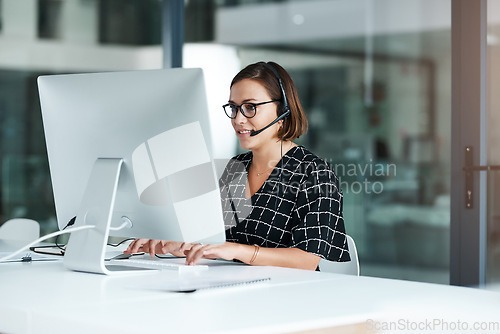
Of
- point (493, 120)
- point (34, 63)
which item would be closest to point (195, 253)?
point (493, 120)

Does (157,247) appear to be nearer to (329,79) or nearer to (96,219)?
(96,219)

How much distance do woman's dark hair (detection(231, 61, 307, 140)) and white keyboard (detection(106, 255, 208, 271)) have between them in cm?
70

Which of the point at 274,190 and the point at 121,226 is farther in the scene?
the point at 274,190

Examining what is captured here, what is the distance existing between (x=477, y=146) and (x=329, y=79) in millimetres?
2043

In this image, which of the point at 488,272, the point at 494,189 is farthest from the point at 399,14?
the point at 488,272

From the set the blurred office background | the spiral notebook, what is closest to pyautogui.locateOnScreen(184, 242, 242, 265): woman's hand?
the spiral notebook

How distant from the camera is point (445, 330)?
1359 millimetres

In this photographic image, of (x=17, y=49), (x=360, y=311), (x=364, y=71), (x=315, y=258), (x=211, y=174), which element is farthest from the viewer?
(x=17, y=49)

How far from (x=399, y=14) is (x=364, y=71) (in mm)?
608

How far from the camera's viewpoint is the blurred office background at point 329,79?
14.0ft

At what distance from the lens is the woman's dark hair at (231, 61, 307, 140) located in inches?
98.3

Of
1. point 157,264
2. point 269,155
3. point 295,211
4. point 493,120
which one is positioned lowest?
point 157,264

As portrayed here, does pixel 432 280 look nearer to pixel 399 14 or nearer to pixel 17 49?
pixel 399 14

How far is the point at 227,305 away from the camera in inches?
53.6
